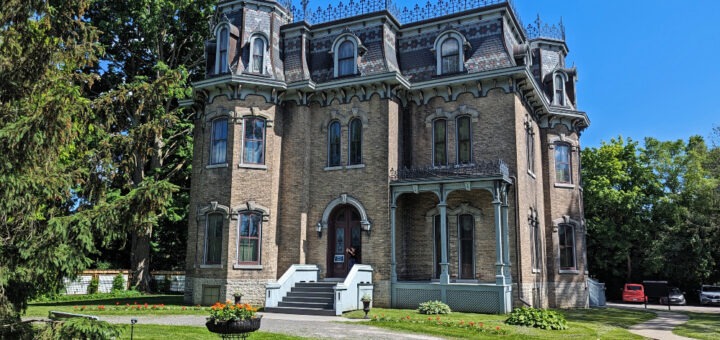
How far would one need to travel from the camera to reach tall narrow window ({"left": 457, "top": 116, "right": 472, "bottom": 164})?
21269 mm

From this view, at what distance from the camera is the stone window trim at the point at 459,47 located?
21.6 metres

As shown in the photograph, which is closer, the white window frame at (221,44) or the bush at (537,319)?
the bush at (537,319)

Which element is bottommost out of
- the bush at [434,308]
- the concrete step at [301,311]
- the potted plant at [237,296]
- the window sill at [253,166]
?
the concrete step at [301,311]

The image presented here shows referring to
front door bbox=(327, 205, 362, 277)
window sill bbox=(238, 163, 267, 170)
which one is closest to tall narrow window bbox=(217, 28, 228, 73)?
window sill bbox=(238, 163, 267, 170)

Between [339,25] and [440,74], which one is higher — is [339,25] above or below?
above

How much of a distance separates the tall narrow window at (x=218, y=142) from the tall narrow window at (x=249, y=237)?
7.81 feet

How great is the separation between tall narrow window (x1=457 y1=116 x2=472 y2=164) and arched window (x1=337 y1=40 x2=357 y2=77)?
4529 millimetres

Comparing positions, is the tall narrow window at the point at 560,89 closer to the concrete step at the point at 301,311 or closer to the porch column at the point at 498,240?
the porch column at the point at 498,240

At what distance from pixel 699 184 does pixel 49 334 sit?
34992 mm

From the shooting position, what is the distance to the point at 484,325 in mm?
15070

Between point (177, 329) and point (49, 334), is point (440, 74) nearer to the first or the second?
point (177, 329)

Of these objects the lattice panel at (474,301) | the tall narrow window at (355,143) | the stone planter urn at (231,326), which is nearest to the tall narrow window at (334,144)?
the tall narrow window at (355,143)

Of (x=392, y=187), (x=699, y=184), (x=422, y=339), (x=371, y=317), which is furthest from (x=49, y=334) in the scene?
(x=699, y=184)

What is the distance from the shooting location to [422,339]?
41.3 feet
